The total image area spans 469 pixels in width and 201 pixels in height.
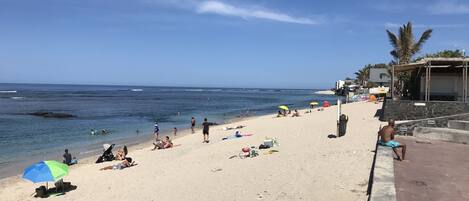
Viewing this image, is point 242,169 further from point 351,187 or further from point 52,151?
point 52,151

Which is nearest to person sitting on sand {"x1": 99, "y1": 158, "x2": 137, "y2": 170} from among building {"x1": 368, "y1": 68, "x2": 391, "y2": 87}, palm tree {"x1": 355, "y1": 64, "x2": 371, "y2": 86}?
building {"x1": 368, "y1": 68, "x2": 391, "y2": 87}

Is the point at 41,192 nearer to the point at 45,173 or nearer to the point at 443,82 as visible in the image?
the point at 45,173

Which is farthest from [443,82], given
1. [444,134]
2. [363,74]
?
[363,74]

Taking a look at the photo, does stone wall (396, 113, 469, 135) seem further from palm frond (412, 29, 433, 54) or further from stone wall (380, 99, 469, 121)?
palm frond (412, 29, 433, 54)

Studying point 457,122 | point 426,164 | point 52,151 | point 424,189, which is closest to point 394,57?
point 457,122

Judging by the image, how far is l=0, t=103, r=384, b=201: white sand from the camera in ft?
33.6

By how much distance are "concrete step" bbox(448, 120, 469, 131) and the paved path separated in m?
2.06

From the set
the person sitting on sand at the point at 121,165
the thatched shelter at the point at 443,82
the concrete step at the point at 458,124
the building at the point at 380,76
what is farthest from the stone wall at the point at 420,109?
the building at the point at 380,76

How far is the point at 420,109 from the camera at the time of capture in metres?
19.7

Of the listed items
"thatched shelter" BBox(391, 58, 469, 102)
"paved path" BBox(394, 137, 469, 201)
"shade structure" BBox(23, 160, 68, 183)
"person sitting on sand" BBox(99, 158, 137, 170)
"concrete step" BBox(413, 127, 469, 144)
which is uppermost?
"thatched shelter" BBox(391, 58, 469, 102)

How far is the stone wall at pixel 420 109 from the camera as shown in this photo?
736 inches

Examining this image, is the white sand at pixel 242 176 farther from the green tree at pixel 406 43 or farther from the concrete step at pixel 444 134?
the green tree at pixel 406 43

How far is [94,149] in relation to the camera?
24.6 m

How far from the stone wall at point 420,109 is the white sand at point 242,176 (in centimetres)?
198
